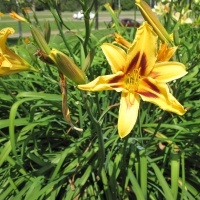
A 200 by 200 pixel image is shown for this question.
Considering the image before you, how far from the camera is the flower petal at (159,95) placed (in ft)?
→ 2.27

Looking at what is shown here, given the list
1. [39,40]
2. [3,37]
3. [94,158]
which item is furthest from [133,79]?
[94,158]

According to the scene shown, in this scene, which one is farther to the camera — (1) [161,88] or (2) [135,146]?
(2) [135,146]

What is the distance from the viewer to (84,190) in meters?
1.22

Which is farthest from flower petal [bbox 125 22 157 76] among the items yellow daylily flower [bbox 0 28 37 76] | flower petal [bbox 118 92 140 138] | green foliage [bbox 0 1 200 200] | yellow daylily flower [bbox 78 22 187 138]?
yellow daylily flower [bbox 0 28 37 76]

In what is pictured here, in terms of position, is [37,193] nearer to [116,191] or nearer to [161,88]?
[116,191]

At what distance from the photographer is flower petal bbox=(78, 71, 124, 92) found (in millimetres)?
684

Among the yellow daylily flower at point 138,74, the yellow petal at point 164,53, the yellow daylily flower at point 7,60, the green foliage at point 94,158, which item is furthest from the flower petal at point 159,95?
the yellow daylily flower at point 7,60

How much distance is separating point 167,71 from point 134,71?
0.33ft

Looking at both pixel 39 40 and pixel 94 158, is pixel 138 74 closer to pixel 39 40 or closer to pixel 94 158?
pixel 39 40

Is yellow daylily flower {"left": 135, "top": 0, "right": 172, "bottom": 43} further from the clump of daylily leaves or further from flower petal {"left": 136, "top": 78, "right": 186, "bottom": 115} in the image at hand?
flower petal {"left": 136, "top": 78, "right": 186, "bottom": 115}

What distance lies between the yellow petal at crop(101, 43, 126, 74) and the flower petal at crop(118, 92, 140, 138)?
9 cm

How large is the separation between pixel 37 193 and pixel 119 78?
0.61 metres

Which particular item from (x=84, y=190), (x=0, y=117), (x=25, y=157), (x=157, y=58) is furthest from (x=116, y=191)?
(x=0, y=117)

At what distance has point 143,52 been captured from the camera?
785 millimetres
